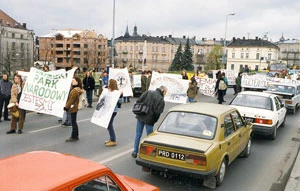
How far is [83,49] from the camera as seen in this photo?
130875mm

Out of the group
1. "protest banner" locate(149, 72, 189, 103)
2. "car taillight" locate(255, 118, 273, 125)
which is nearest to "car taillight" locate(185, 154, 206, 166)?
"car taillight" locate(255, 118, 273, 125)

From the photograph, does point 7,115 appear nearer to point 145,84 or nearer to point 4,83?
point 4,83

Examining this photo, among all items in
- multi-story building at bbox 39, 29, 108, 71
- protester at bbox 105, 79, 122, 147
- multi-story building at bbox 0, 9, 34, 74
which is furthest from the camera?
multi-story building at bbox 39, 29, 108, 71

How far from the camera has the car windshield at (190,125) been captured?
7074mm

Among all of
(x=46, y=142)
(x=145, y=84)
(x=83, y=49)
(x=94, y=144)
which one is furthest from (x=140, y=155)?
(x=83, y=49)

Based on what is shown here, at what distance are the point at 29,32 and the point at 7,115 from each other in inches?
4134

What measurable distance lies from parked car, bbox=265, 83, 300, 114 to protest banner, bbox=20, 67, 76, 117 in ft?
35.4

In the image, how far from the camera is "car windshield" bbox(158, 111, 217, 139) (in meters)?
7.07

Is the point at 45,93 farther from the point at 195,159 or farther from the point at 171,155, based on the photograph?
the point at 195,159

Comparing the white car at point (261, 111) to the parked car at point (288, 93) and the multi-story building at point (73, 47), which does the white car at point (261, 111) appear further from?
the multi-story building at point (73, 47)

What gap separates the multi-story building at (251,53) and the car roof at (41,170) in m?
119

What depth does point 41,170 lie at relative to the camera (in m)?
3.33

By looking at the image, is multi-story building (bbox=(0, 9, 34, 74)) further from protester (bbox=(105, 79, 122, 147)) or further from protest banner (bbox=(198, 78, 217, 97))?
protester (bbox=(105, 79, 122, 147))

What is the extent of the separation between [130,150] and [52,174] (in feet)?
20.8
